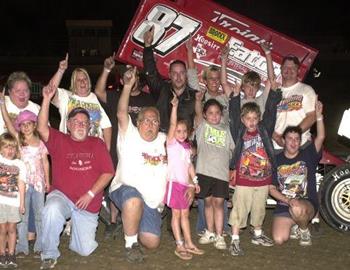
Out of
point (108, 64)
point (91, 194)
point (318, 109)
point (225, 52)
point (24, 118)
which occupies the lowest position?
point (91, 194)

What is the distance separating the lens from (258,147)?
20.2 ft

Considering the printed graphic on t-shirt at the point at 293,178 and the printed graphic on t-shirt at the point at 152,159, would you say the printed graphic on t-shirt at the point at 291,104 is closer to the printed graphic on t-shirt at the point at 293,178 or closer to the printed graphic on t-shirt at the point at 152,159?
the printed graphic on t-shirt at the point at 293,178

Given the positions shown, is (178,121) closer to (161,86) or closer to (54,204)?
(161,86)

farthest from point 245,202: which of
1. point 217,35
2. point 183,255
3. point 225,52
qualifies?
point 217,35

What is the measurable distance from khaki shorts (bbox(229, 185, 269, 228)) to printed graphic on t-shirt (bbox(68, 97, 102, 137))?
5.68 feet

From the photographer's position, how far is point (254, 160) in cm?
614

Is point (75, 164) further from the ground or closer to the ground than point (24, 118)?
closer to the ground

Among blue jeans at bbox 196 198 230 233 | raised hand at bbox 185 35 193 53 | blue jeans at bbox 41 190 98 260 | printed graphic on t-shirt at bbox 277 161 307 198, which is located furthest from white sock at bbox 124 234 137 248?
raised hand at bbox 185 35 193 53

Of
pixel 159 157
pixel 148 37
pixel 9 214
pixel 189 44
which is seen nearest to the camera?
pixel 9 214

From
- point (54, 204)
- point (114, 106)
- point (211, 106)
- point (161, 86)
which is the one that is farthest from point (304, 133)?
point (54, 204)

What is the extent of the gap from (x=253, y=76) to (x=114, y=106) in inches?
66.1

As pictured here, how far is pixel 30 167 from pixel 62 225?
71cm

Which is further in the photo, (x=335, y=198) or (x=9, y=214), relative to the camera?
(x=335, y=198)

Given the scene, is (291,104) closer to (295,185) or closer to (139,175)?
(295,185)
